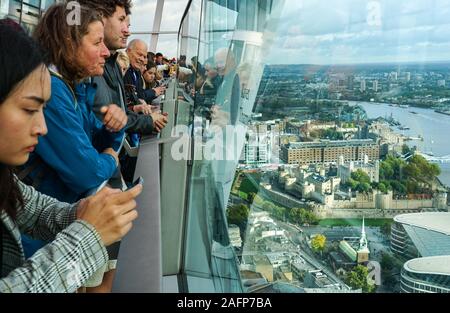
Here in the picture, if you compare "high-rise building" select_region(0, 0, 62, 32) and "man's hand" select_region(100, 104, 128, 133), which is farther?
"man's hand" select_region(100, 104, 128, 133)

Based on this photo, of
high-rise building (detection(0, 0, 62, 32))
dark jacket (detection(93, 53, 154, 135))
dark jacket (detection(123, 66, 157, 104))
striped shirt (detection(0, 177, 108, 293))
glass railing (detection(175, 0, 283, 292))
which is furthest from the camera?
dark jacket (detection(123, 66, 157, 104))

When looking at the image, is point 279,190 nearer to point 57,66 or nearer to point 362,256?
point 362,256

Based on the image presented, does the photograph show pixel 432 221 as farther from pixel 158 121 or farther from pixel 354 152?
pixel 158 121

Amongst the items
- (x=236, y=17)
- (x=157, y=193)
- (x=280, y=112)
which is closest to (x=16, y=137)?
(x=157, y=193)

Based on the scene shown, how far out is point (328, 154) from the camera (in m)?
1.16

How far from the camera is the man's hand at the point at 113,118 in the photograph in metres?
1.71

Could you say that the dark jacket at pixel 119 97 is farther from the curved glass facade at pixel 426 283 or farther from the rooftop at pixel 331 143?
the curved glass facade at pixel 426 283

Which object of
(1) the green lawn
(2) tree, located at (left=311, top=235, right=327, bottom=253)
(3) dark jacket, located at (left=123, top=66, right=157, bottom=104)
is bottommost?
(2) tree, located at (left=311, top=235, right=327, bottom=253)

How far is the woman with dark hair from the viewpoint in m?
0.73

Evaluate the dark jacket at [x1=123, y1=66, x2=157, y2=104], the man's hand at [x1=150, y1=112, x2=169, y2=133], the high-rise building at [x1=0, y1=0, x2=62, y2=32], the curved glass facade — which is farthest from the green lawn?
the dark jacket at [x1=123, y1=66, x2=157, y2=104]

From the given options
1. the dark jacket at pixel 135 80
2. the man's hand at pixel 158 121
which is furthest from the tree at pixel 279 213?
the dark jacket at pixel 135 80

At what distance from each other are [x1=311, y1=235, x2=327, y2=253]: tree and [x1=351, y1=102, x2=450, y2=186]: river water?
0.28m

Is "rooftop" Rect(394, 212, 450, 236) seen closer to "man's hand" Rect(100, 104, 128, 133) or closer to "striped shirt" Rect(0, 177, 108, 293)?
"striped shirt" Rect(0, 177, 108, 293)

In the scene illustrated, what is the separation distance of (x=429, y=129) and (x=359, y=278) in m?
0.30
